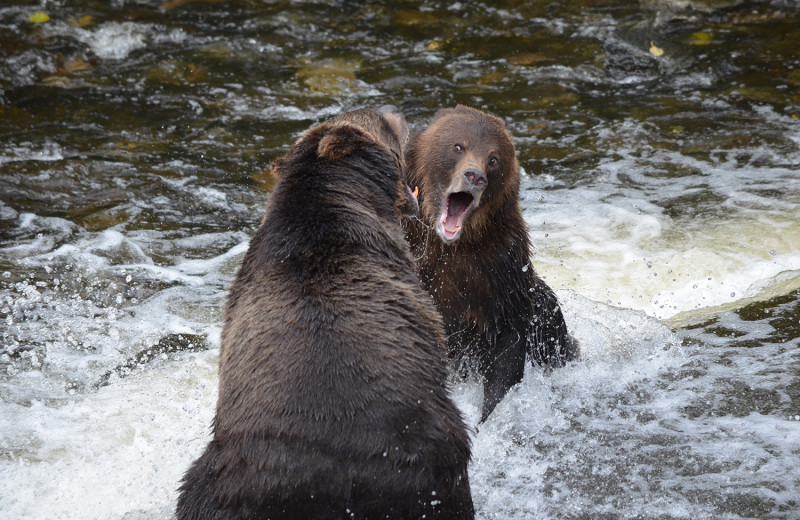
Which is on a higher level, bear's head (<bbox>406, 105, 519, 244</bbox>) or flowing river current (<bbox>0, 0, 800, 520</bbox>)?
bear's head (<bbox>406, 105, 519, 244</bbox>)

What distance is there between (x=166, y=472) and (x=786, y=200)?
6.38 m

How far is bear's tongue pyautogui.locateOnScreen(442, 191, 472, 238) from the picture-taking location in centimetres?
568

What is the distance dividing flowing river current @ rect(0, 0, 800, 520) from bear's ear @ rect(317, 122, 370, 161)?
2.05 metres

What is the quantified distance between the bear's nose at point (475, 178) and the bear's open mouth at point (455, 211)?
6.1 inches

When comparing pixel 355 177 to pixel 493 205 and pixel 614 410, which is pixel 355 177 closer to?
pixel 493 205

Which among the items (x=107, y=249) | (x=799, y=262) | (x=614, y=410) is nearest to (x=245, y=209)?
(x=107, y=249)

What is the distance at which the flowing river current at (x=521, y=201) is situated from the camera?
537cm

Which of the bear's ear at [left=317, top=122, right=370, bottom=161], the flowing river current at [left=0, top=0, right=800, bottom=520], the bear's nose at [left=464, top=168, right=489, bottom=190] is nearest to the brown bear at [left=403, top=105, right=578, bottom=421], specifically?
the bear's nose at [left=464, top=168, right=489, bottom=190]

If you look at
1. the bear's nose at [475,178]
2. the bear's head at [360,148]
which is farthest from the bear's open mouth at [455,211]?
the bear's head at [360,148]

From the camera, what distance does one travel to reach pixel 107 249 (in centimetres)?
809

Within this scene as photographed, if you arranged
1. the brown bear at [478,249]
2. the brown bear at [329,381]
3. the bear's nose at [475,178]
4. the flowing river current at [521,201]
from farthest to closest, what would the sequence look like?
the brown bear at [478,249] < the bear's nose at [475,178] < the flowing river current at [521,201] < the brown bear at [329,381]

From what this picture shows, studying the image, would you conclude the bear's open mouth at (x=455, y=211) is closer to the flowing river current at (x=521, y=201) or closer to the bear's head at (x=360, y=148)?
the bear's head at (x=360, y=148)

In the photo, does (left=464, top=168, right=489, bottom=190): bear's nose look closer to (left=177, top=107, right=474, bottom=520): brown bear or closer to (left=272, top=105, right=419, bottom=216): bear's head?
(left=272, top=105, right=419, bottom=216): bear's head

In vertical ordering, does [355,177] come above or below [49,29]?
above
